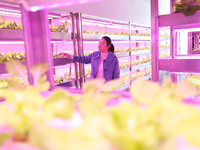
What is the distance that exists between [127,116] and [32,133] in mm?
171

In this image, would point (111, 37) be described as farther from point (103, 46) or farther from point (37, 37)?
point (37, 37)

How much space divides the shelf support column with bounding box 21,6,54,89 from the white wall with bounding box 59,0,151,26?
3.37m

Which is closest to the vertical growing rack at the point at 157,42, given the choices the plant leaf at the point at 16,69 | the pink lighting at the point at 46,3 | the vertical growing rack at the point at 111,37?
the pink lighting at the point at 46,3

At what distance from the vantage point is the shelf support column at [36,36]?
962 mm

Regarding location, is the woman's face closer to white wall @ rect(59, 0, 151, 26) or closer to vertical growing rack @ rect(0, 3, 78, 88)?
vertical growing rack @ rect(0, 3, 78, 88)

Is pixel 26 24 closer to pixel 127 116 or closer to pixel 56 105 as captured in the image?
pixel 56 105

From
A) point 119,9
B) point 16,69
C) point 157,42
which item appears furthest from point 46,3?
point 119,9

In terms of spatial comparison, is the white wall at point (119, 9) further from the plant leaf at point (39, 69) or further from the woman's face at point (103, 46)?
the plant leaf at point (39, 69)

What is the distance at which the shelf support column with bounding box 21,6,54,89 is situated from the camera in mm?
962

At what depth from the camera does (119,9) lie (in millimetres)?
6312

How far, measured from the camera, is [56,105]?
0.46 meters

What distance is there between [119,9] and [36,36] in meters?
5.68

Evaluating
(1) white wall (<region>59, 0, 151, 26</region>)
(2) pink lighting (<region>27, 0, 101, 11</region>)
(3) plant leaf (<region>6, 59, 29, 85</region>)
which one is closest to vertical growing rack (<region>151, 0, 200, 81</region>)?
(2) pink lighting (<region>27, 0, 101, 11</region>)

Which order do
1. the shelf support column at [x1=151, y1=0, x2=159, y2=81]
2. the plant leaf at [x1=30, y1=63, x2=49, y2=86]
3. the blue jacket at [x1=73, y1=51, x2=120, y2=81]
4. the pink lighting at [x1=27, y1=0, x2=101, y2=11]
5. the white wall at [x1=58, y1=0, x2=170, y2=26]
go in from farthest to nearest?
the white wall at [x1=58, y1=0, x2=170, y2=26], the blue jacket at [x1=73, y1=51, x2=120, y2=81], the shelf support column at [x1=151, y1=0, x2=159, y2=81], the pink lighting at [x1=27, y1=0, x2=101, y2=11], the plant leaf at [x1=30, y1=63, x2=49, y2=86]
